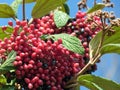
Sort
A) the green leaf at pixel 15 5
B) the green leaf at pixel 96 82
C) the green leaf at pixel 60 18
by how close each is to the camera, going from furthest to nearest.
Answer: the green leaf at pixel 15 5 < the green leaf at pixel 60 18 < the green leaf at pixel 96 82

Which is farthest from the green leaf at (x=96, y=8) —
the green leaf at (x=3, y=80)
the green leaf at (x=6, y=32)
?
the green leaf at (x=3, y=80)

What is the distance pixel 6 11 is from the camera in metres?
1.79

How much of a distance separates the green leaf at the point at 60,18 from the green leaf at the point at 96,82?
0.23 meters

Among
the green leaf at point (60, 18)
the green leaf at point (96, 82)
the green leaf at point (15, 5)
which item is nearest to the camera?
the green leaf at point (96, 82)

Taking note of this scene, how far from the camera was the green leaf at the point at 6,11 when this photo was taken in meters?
1.78

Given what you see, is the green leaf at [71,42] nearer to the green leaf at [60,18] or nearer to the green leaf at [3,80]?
the green leaf at [60,18]

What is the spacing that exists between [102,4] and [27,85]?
44 centimetres

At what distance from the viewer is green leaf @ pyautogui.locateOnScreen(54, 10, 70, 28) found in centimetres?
170

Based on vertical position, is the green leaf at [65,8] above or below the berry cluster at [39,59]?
above

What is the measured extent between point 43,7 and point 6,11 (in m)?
0.15

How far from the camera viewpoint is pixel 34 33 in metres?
1.64

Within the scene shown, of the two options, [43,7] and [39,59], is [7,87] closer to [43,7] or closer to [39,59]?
[39,59]

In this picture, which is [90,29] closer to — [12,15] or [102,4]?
[102,4]

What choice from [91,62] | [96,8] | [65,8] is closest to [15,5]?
[65,8]
